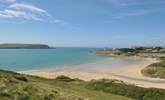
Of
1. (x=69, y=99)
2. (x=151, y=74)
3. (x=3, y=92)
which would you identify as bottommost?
(x=151, y=74)

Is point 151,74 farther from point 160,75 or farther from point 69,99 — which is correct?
point 69,99

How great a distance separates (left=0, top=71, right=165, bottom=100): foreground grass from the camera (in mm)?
10438

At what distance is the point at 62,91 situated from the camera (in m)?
15.5

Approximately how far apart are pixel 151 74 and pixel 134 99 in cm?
3800

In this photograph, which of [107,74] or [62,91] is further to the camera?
[107,74]

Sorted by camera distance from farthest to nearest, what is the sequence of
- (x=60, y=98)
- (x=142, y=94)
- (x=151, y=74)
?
(x=151, y=74)
(x=142, y=94)
(x=60, y=98)

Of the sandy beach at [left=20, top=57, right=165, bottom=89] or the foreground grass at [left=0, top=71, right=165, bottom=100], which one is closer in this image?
the foreground grass at [left=0, top=71, right=165, bottom=100]

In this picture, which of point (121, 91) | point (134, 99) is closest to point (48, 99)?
point (134, 99)

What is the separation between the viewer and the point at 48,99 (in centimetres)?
1083

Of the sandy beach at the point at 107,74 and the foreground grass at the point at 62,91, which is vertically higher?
the foreground grass at the point at 62,91

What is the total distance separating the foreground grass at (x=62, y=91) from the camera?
10438 mm

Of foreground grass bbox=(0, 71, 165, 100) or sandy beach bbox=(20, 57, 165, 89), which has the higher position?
foreground grass bbox=(0, 71, 165, 100)

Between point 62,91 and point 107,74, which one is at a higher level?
point 62,91

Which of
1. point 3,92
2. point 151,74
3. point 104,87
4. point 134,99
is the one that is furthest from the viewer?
point 151,74
